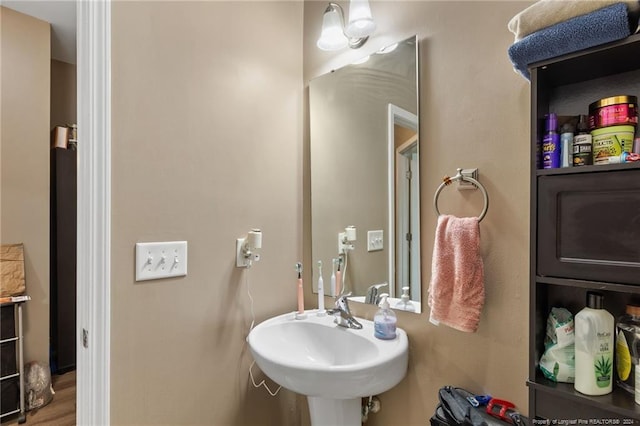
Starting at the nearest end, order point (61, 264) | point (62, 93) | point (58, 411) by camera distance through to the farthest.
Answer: point (58, 411) < point (61, 264) < point (62, 93)

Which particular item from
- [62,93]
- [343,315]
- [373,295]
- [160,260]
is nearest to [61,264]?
[62,93]

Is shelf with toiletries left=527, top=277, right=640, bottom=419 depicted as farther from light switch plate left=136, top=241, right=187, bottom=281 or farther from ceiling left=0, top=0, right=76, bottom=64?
ceiling left=0, top=0, right=76, bottom=64

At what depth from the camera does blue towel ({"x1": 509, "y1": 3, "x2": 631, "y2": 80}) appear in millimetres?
677

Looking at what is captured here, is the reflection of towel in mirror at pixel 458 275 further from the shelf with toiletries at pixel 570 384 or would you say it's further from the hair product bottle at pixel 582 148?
the hair product bottle at pixel 582 148

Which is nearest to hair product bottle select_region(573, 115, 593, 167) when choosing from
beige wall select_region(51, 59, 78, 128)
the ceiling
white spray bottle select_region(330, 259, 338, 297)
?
white spray bottle select_region(330, 259, 338, 297)

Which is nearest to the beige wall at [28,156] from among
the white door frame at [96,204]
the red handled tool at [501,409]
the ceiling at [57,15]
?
the ceiling at [57,15]

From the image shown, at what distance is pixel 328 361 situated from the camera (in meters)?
1.35

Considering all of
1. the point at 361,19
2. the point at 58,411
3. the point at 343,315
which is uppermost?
the point at 361,19

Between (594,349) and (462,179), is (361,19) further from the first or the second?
(594,349)

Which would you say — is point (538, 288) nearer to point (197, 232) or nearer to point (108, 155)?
point (197, 232)

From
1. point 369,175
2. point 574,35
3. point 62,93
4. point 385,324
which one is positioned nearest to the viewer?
point 574,35

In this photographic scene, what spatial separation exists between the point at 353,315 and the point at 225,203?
0.73 metres

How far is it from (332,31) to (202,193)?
0.90 m

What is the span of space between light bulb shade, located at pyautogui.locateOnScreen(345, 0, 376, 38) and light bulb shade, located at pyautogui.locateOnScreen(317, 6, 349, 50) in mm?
93
